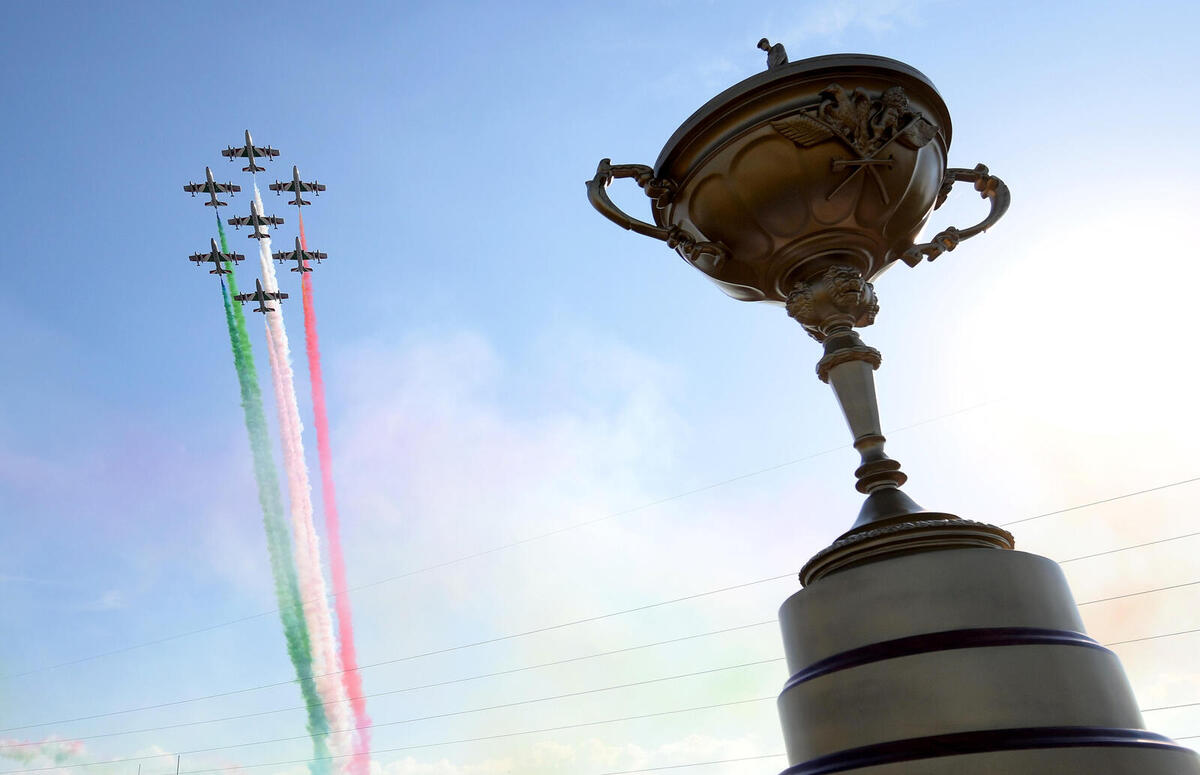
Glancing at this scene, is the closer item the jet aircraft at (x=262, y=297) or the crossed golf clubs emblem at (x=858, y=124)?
the crossed golf clubs emblem at (x=858, y=124)

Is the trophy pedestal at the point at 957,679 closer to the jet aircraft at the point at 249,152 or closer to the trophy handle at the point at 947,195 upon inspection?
the trophy handle at the point at 947,195

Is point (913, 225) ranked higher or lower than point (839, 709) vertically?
higher

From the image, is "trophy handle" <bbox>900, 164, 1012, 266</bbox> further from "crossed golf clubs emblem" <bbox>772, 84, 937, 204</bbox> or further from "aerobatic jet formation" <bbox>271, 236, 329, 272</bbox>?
"aerobatic jet formation" <bbox>271, 236, 329, 272</bbox>

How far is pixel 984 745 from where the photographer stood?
4.99 ft

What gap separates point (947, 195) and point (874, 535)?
111cm

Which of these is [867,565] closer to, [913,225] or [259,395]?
[913,225]

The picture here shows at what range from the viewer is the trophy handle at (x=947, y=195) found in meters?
2.36

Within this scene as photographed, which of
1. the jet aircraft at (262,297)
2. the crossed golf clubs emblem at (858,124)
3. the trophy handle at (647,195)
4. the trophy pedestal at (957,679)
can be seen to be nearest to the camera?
the trophy pedestal at (957,679)

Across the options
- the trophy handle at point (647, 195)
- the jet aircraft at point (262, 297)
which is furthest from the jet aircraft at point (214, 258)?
the trophy handle at point (647, 195)

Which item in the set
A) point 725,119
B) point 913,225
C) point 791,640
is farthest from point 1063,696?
point 725,119

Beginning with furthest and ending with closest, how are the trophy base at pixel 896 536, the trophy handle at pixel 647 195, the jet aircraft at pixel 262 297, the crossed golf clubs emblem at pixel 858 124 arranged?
the jet aircraft at pixel 262 297 → the trophy handle at pixel 647 195 → the crossed golf clubs emblem at pixel 858 124 → the trophy base at pixel 896 536

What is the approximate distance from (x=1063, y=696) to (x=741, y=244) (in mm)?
1202

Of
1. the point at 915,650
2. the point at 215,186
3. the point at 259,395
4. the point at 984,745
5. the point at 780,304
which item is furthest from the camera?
the point at 215,186

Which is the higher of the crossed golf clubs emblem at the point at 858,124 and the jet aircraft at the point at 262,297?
the jet aircraft at the point at 262,297
